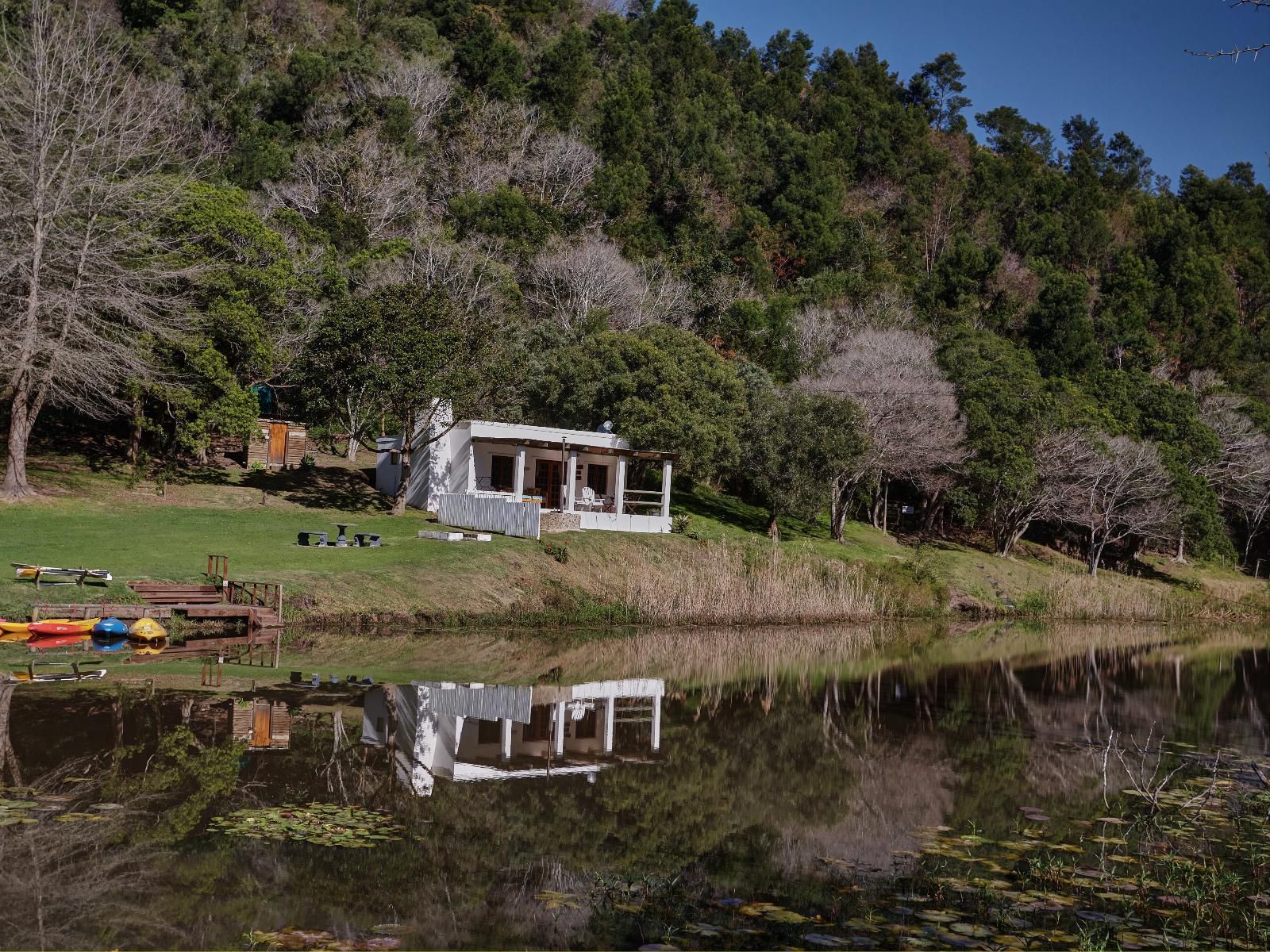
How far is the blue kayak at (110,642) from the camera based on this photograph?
21.2 meters

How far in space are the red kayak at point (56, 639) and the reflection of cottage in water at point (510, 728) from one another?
250 inches

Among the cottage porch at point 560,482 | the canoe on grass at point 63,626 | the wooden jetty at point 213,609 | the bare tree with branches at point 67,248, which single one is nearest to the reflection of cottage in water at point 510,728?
the wooden jetty at point 213,609

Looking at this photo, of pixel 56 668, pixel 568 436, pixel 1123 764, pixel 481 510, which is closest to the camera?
pixel 1123 764

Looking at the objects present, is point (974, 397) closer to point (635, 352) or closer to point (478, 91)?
point (635, 352)

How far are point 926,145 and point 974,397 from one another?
2391 inches

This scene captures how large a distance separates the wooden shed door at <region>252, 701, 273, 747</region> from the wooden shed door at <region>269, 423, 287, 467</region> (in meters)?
29.9

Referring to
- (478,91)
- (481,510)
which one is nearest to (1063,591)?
(481,510)

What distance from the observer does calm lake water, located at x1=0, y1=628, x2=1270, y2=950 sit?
943 centimetres

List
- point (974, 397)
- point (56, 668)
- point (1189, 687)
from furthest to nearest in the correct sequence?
point (974, 397) → point (1189, 687) → point (56, 668)

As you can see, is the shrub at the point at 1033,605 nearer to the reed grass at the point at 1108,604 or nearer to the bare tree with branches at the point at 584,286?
the reed grass at the point at 1108,604

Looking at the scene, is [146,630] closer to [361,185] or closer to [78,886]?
[78,886]

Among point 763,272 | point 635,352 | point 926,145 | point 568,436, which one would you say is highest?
point 926,145

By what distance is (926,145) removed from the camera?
350ft

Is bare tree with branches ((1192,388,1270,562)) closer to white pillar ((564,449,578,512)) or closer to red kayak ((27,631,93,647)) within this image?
white pillar ((564,449,578,512))
